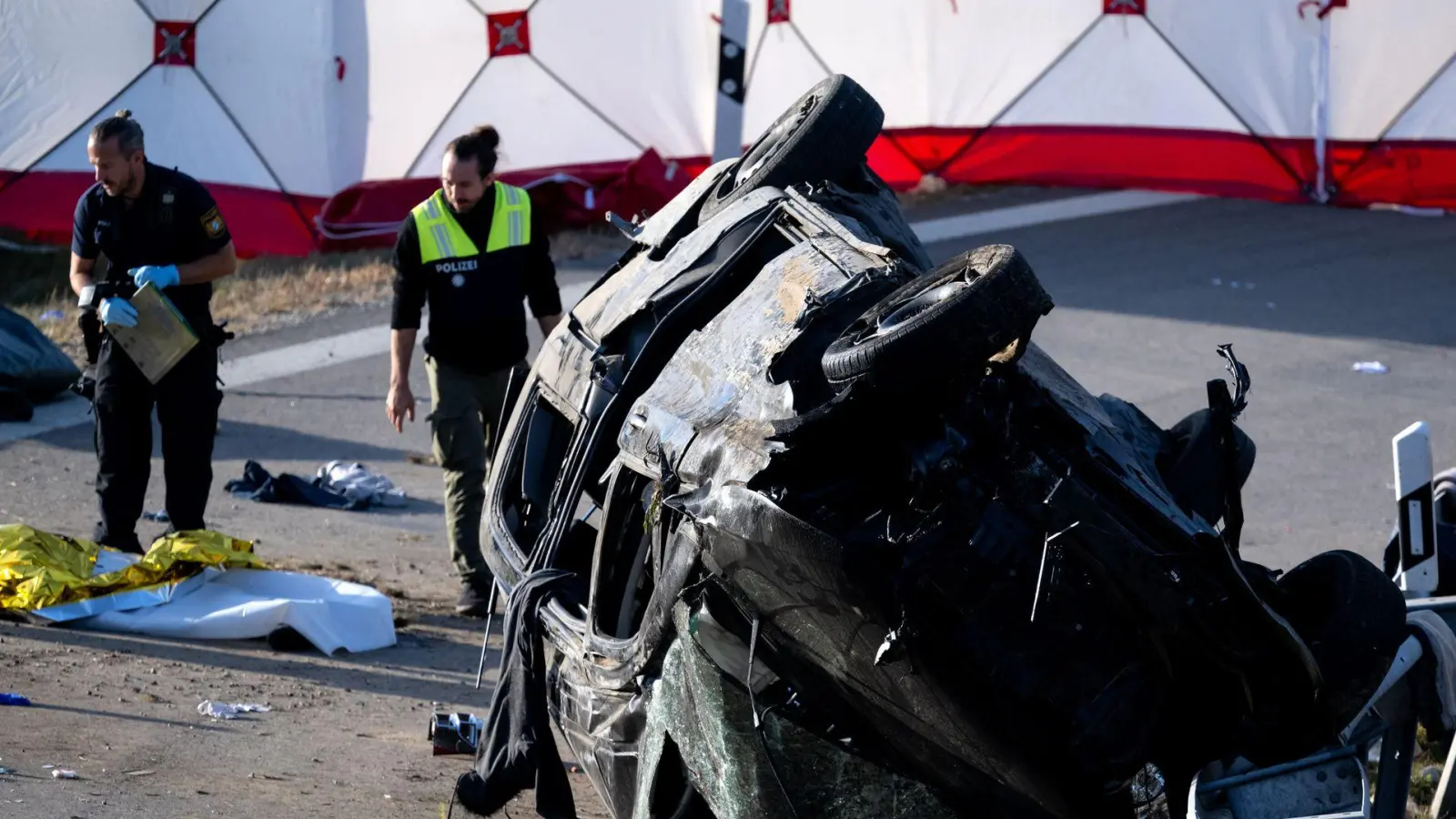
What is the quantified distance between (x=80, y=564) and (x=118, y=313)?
104cm

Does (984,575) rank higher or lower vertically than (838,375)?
lower

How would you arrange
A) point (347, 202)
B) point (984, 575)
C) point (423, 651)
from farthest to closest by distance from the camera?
point (347, 202) → point (423, 651) → point (984, 575)

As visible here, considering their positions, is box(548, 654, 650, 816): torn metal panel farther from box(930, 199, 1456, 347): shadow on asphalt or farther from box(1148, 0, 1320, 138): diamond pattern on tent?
box(1148, 0, 1320, 138): diamond pattern on tent

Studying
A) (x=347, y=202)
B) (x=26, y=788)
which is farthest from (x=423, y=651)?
(x=347, y=202)

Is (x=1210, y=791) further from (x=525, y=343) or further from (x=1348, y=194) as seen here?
(x=1348, y=194)

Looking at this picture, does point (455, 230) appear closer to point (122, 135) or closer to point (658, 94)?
point (122, 135)

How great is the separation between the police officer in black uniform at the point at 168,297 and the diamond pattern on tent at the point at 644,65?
31.5 feet

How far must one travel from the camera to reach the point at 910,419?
11.4ft

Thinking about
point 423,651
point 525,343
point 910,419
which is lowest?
point 423,651

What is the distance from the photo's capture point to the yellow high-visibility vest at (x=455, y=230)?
7262 mm

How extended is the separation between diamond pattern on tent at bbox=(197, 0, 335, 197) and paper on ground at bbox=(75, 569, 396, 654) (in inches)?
382

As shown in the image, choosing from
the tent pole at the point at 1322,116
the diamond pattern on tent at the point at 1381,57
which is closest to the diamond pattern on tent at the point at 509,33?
the tent pole at the point at 1322,116

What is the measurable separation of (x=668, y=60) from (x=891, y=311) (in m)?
13.5

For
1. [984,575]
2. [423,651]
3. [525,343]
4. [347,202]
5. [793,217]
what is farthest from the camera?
[347,202]
